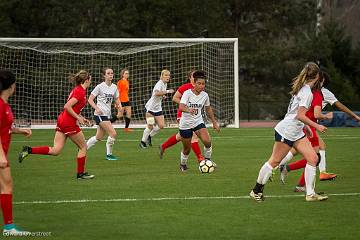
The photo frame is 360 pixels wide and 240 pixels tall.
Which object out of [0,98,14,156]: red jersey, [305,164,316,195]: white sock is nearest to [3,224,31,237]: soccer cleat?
[0,98,14,156]: red jersey

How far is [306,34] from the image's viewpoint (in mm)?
58375

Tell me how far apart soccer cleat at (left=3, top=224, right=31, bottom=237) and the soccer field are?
345 mm

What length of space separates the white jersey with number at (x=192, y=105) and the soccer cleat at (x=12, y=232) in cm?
716

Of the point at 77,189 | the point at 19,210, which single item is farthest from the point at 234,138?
the point at 19,210

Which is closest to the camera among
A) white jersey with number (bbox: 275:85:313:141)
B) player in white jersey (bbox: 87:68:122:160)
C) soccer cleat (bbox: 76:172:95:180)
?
white jersey with number (bbox: 275:85:313:141)

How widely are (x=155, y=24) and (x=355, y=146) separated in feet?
103

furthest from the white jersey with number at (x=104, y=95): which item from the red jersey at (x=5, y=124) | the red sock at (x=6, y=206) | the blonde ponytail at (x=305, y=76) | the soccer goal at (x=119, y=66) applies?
the soccer goal at (x=119, y=66)

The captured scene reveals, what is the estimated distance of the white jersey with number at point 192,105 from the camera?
16.7m

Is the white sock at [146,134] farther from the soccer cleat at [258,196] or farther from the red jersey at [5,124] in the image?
the red jersey at [5,124]

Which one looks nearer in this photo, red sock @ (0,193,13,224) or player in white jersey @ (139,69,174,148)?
red sock @ (0,193,13,224)

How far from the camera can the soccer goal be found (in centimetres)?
3178

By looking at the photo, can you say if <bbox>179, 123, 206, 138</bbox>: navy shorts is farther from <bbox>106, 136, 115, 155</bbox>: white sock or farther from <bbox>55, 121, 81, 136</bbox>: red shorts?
<bbox>106, 136, 115, 155</bbox>: white sock

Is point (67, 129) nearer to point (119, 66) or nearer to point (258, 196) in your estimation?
point (258, 196)

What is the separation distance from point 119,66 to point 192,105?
1823cm
